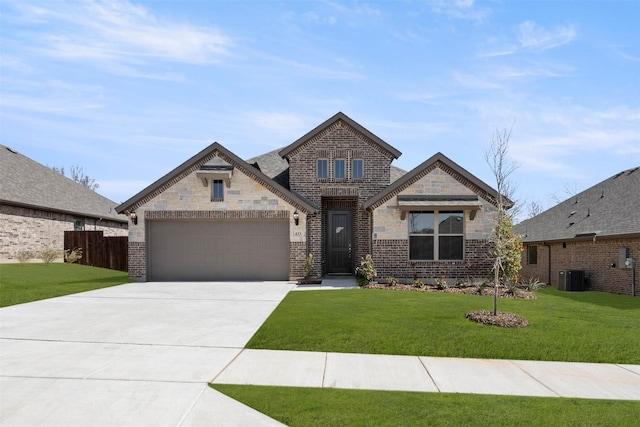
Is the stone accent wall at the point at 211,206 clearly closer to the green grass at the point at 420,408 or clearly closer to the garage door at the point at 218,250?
the garage door at the point at 218,250

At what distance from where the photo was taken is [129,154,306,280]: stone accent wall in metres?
17.2

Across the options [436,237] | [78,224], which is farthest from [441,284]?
[78,224]

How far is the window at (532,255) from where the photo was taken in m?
24.3

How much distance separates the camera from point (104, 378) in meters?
5.65

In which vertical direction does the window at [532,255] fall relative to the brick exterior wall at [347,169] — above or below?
below

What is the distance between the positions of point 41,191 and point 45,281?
37.0ft

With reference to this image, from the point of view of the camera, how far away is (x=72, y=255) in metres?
23.6

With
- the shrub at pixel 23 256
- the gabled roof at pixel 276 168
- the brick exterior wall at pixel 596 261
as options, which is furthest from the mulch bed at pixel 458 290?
the shrub at pixel 23 256

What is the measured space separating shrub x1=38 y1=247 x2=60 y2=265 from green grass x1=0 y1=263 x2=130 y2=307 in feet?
1.04

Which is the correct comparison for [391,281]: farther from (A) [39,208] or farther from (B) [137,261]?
(A) [39,208]

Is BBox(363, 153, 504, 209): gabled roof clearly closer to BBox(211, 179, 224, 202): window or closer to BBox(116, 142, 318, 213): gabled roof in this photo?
BBox(116, 142, 318, 213): gabled roof

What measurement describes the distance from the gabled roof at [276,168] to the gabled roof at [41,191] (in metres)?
10.6

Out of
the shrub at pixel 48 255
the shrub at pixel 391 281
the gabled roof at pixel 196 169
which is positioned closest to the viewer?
the shrub at pixel 391 281

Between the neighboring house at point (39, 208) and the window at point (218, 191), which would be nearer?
the window at point (218, 191)
